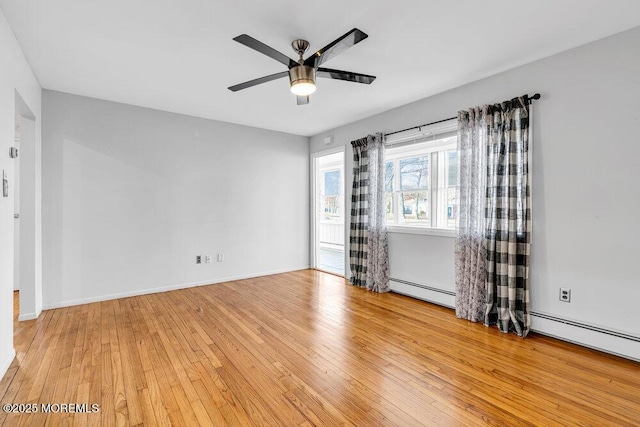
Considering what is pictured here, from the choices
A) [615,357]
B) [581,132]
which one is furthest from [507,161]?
[615,357]

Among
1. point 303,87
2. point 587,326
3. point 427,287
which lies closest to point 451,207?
point 427,287

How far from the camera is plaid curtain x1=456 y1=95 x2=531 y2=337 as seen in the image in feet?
9.49

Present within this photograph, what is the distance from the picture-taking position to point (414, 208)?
4203mm

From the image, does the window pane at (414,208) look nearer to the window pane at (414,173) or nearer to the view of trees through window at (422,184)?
the view of trees through window at (422,184)

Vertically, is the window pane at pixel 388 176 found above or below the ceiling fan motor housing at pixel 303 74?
below

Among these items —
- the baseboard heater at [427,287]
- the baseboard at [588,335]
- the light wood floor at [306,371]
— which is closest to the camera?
the light wood floor at [306,371]

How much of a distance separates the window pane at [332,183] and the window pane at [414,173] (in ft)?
11.3

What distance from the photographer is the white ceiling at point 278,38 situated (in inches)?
82.7

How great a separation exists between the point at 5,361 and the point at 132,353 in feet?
2.68

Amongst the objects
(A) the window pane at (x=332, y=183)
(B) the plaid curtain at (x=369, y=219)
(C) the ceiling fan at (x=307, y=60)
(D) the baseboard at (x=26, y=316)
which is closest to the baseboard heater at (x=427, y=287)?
(B) the plaid curtain at (x=369, y=219)

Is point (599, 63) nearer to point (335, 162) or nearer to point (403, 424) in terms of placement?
point (403, 424)

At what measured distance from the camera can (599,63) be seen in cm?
252

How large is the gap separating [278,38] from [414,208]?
2781 millimetres

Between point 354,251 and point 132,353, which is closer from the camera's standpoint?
point 132,353
